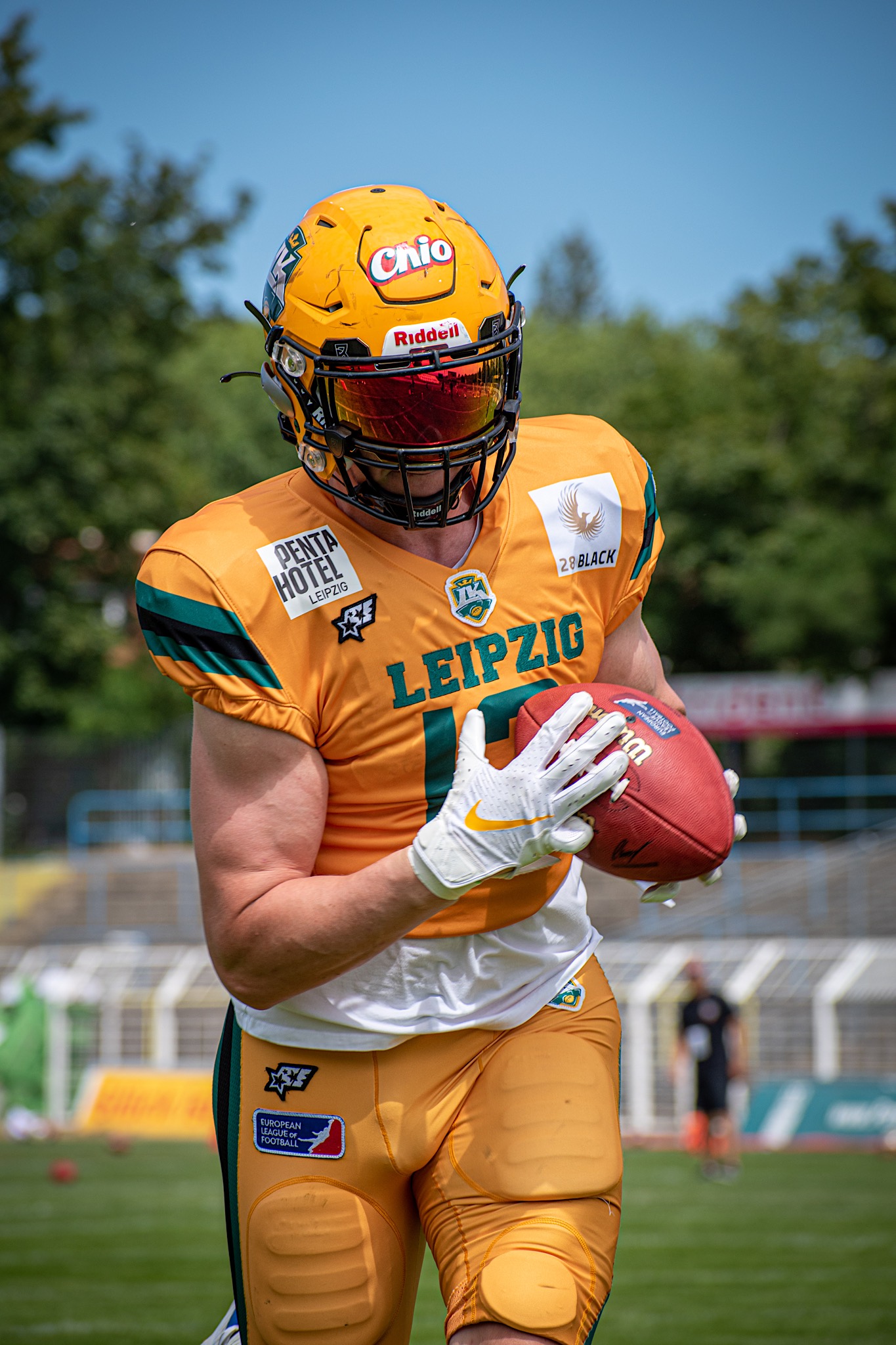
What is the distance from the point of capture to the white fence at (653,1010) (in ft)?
52.2

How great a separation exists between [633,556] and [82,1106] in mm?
15941

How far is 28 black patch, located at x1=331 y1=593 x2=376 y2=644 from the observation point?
259cm

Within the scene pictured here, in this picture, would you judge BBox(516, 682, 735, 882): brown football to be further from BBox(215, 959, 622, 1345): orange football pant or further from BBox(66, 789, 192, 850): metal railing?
BBox(66, 789, 192, 850): metal railing

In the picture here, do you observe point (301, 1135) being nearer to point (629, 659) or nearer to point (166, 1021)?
point (629, 659)

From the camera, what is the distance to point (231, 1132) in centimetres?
277

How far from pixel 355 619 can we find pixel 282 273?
2.20 feet

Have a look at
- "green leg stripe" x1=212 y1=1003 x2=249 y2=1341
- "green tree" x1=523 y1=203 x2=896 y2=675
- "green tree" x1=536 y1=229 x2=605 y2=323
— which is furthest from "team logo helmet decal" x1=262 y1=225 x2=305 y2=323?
"green tree" x1=536 y1=229 x2=605 y2=323

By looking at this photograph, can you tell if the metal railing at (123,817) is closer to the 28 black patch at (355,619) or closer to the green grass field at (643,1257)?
the green grass field at (643,1257)

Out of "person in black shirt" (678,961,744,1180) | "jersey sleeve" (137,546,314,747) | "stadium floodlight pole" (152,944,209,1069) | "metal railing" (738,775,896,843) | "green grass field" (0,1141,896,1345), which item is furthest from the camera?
"metal railing" (738,775,896,843)

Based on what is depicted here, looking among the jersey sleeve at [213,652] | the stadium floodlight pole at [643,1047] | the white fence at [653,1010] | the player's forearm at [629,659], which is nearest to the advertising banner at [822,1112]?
the white fence at [653,1010]

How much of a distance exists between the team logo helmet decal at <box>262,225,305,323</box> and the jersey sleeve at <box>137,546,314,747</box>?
1.69 ft

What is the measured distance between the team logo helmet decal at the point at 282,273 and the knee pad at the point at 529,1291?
5.61 feet

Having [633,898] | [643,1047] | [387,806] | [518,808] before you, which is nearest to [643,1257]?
[643,1047]

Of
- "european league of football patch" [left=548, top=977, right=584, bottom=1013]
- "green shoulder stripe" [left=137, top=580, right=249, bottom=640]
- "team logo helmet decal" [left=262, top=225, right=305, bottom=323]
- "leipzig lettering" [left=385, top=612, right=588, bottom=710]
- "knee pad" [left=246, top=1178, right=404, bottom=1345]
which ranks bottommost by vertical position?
"knee pad" [left=246, top=1178, right=404, bottom=1345]
